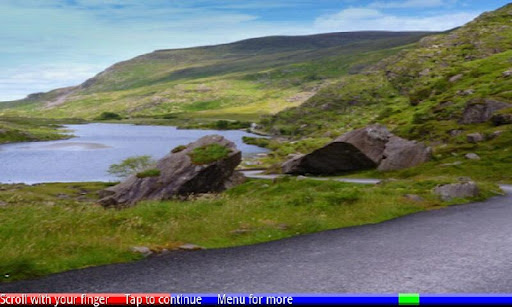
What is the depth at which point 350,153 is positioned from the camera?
60500 mm

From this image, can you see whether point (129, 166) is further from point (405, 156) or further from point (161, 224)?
point (161, 224)

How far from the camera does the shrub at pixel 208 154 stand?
157 ft

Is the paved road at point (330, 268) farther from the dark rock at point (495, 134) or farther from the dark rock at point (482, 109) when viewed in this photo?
the dark rock at point (482, 109)

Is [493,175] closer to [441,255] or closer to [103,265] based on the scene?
[441,255]

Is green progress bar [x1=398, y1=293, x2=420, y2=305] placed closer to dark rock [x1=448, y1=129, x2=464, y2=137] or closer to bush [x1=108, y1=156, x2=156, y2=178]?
dark rock [x1=448, y1=129, x2=464, y2=137]

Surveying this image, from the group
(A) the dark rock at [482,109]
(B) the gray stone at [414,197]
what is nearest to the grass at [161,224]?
(B) the gray stone at [414,197]

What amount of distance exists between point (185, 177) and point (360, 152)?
24.6 m

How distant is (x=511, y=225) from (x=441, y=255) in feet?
25.3

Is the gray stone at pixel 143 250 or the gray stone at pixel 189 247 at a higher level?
the gray stone at pixel 143 250

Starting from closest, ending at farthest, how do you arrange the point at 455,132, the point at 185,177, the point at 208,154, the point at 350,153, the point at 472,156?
the point at 185,177 < the point at 208,154 < the point at 472,156 < the point at 350,153 < the point at 455,132

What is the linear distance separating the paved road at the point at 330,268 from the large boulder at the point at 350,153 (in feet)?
132

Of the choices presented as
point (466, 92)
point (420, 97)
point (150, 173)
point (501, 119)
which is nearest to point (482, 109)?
point (501, 119)

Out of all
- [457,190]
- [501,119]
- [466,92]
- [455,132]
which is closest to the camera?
[457,190]

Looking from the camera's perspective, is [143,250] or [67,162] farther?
[67,162]
